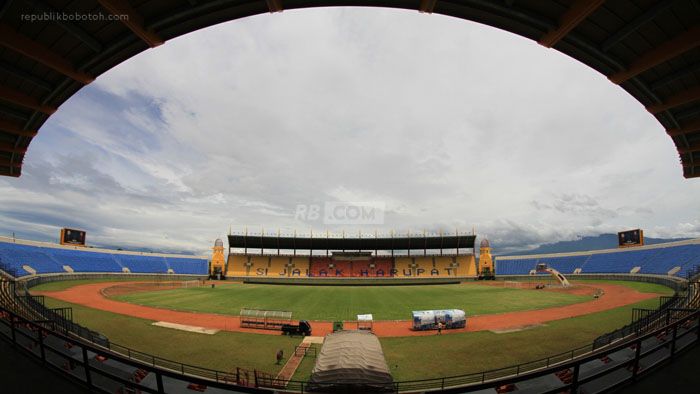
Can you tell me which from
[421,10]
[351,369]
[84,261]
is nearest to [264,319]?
[351,369]

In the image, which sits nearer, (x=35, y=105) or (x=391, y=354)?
(x=35, y=105)

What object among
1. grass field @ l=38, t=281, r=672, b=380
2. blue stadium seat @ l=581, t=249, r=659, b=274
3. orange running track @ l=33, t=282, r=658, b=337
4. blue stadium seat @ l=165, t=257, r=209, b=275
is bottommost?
blue stadium seat @ l=165, t=257, r=209, b=275

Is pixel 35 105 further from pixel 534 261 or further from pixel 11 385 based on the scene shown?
pixel 534 261

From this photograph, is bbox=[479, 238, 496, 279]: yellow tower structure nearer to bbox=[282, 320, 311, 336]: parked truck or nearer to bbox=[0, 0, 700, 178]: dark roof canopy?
bbox=[282, 320, 311, 336]: parked truck

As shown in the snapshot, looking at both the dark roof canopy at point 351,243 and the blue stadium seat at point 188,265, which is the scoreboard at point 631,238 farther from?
the blue stadium seat at point 188,265

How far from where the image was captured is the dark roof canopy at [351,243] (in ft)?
246

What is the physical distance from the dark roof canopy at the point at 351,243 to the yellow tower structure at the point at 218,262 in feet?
A: 12.5

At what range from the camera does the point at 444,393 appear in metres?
5.17

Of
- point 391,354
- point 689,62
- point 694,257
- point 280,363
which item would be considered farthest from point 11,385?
point 694,257

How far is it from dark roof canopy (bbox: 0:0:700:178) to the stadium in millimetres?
45

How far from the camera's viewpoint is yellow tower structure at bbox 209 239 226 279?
249 ft

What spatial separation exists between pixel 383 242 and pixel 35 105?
70.3 metres

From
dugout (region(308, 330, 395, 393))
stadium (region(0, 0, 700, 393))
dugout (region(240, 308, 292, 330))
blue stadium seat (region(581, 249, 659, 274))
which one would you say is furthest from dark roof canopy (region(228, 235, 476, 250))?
dugout (region(308, 330, 395, 393))

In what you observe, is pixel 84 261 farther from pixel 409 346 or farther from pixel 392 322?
pixel 409 346
